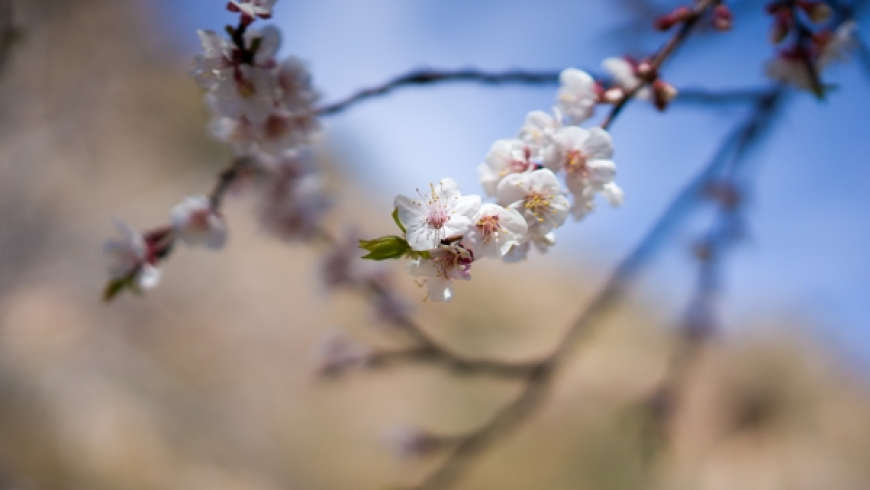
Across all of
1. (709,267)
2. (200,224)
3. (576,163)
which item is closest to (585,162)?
(576,163)

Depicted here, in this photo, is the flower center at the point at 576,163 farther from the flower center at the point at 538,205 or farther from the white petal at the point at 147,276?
the white petal at the point at 147,276

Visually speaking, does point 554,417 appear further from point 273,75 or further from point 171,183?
point 171,183

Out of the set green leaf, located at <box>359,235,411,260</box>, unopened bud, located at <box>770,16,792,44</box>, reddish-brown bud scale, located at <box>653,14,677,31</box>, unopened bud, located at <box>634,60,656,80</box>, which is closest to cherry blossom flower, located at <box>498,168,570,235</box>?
green leaf, located at <box>359,235,411,260</box>

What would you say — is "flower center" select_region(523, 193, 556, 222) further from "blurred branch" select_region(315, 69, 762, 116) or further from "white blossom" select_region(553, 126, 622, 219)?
"blurred branch" select_region(315, 69, 762, 116)

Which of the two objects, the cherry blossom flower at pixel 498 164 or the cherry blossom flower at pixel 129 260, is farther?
the cherry blossom flower at pixel 129 260

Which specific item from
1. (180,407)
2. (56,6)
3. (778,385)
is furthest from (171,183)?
(778,385)

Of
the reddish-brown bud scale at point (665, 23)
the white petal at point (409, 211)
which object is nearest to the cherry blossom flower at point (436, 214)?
the white petal at point (409, 211)

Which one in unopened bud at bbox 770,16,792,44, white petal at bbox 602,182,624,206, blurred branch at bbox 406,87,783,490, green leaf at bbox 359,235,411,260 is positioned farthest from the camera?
blurred branch at bbox 406,87,783,490

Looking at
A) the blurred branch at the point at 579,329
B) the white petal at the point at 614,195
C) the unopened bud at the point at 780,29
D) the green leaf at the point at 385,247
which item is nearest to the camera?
the green leaf at the point at 385,247
